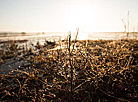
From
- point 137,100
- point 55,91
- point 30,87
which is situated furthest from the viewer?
point 30,87

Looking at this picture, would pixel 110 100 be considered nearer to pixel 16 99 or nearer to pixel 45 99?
pixel 45 99

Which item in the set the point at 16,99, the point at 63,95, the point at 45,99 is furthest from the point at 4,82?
the point at 63,95

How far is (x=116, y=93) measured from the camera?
194 centimetres

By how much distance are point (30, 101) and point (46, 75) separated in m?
0.96

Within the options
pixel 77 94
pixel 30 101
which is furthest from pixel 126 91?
pixel 30 101

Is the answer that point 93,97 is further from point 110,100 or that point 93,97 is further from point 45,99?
point 45,99

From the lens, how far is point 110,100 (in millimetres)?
1813

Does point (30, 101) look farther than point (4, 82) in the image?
No

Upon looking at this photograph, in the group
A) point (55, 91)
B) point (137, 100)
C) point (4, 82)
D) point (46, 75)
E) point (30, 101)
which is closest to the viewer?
point (137, 100)

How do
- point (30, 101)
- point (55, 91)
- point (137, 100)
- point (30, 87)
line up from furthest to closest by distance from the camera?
point (30, 87) → point (55, 91) → point (30, 101) → point (137, 100)

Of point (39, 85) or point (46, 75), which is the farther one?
point (46, 75)

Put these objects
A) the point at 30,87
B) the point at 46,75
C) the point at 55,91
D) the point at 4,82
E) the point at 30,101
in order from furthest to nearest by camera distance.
A: 1. the point at 46,75
2. the point at 4,82
3. the point at 30,87
4. the point at 55,91
5. the point at 30,101

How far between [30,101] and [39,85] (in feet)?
1.63

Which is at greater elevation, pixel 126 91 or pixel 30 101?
pixel 126 91
